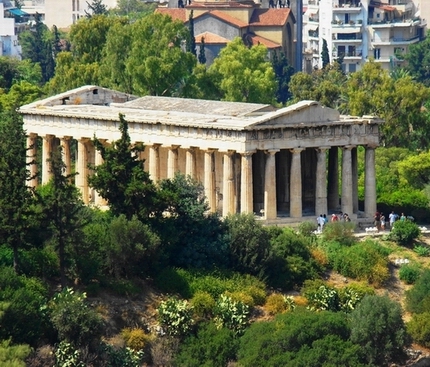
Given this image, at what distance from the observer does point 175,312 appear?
88.6 meters

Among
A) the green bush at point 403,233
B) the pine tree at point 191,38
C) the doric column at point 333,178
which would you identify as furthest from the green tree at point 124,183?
the pine tree at point 191,38

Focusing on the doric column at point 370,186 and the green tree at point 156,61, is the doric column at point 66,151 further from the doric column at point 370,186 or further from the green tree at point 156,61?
the green tree at point 156,61

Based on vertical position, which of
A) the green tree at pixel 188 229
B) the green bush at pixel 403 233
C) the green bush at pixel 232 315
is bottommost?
the green bush at pixel 232 315

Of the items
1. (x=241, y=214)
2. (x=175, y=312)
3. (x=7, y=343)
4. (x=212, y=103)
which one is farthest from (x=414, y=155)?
(x=7, y=343)

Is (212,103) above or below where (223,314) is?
above

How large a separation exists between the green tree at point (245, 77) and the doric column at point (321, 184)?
3026 centimetres

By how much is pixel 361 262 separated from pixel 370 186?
9281 millimetres

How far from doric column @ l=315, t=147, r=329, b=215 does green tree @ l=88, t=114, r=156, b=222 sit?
447 inches

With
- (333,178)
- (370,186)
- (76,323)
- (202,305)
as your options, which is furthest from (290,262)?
(76,323)

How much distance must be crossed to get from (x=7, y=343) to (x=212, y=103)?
95.0 ft

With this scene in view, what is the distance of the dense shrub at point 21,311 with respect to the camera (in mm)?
83750

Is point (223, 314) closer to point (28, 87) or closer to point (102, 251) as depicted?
point (102, 251)

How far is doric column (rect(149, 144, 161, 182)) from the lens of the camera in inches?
4149

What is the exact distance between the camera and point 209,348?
87.3 metres
